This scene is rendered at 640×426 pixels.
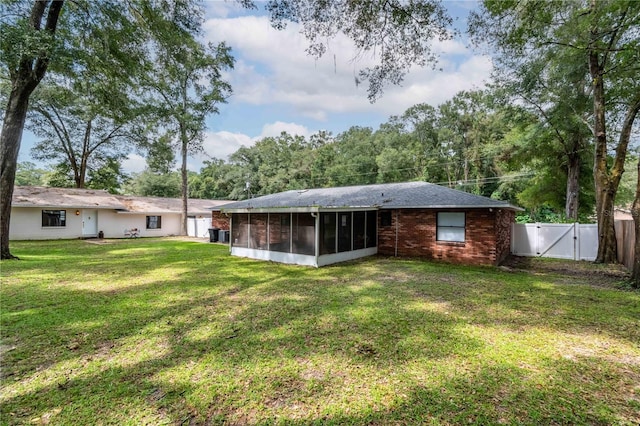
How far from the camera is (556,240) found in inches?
476

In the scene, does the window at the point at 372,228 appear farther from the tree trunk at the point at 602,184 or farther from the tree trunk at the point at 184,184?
the tree trunk at the point at 184,184

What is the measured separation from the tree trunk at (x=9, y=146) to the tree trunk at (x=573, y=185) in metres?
24.8

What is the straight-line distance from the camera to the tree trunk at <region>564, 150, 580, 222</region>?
52.5 ft

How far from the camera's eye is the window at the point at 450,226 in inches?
420

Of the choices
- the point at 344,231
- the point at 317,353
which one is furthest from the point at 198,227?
the point at 317,353

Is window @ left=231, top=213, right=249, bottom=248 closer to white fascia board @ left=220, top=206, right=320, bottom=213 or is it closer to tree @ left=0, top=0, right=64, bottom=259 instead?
white fascia board @ left=220, top=206, right=320, bottom=213

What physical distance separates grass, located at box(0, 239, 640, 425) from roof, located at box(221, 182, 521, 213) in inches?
137

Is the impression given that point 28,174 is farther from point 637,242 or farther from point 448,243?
point 637,242

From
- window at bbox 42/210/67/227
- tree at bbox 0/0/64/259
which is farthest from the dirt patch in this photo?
window at bbox 42/210/67/227

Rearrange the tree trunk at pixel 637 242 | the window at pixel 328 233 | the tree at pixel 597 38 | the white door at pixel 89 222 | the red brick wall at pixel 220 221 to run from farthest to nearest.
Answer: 1. the white door at pixel 89 222
2. the red brick wall at pixel 220 221
3. the window at pixel 328 233
4. the tree at pixel 597 38
5. the tree trunk at pixel 637 242

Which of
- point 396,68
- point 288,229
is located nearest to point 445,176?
point 288,229

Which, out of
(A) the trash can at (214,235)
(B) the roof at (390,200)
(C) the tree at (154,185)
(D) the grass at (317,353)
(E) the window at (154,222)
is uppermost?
(C) the tree at (154,185)

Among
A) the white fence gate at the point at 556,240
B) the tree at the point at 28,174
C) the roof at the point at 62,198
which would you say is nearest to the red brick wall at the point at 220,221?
the roof at the point at 62,198

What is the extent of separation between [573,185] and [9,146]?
84.2 feet
